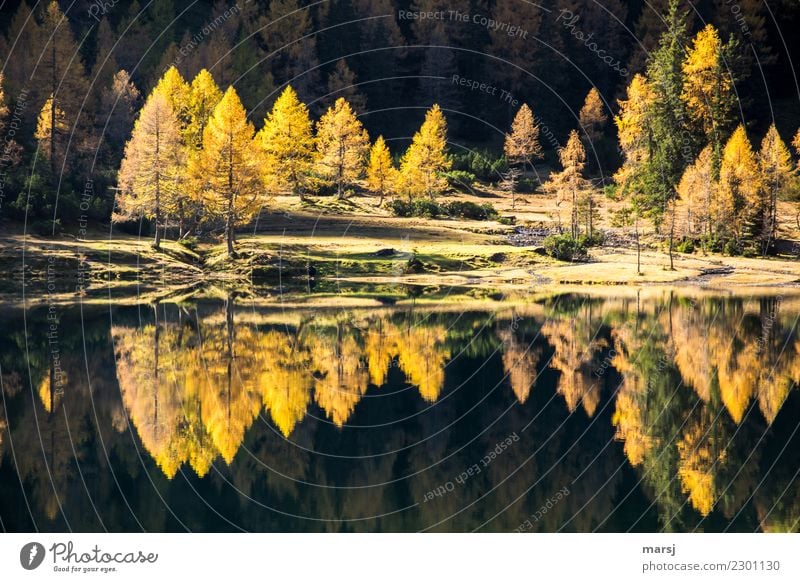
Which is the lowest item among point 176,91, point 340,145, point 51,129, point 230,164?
point 230,164

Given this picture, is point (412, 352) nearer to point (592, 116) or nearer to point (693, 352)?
point (693, 352)

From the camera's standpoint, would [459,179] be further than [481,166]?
No

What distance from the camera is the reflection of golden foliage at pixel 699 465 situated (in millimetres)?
22219

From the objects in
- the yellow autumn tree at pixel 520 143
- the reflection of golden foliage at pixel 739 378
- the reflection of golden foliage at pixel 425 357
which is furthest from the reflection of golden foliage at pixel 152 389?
the yellow autumn tree at pixel 520 143

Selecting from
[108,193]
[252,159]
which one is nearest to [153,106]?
[252,159]

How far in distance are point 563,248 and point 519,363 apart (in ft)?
132

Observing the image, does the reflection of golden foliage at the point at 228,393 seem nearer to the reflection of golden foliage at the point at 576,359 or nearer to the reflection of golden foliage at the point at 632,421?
the reflection of golden foliage at the point at 576,359

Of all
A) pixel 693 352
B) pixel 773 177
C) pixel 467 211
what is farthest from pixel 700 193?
pixel 693 352

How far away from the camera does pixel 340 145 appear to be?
9138 cm

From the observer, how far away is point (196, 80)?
90750mm

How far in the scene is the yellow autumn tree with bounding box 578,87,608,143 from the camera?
114 m

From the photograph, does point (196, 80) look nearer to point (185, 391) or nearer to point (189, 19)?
point (189, 19)

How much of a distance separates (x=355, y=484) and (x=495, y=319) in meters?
26.6

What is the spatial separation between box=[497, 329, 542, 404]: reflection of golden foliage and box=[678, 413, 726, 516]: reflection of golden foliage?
6.10 metres
